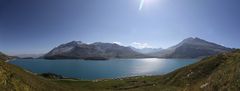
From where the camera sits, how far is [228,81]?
21.9 metres

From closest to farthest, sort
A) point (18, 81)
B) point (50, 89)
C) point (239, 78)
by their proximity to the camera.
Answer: point (239, 78), point (18, 81), point (50, 89)

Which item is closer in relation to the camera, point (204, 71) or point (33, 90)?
point (33, 90)

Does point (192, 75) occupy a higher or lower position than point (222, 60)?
lower

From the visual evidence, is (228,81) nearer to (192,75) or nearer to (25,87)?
(25,87)

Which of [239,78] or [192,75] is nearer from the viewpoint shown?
[239,78]

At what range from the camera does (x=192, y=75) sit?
8331 cm

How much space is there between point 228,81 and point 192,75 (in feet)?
209

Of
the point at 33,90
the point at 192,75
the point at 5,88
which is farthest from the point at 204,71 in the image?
the point at 5,88

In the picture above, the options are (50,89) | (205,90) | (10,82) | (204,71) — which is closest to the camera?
(205,90)

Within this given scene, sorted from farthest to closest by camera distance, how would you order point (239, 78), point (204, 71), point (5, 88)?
point (204, 71)
point (5, 88)
point (239, 78)

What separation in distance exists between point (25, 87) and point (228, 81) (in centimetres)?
2961

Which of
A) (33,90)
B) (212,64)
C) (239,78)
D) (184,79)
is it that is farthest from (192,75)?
(239,78)

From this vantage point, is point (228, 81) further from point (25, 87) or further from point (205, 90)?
point (25, 87)

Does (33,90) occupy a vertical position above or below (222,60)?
below
